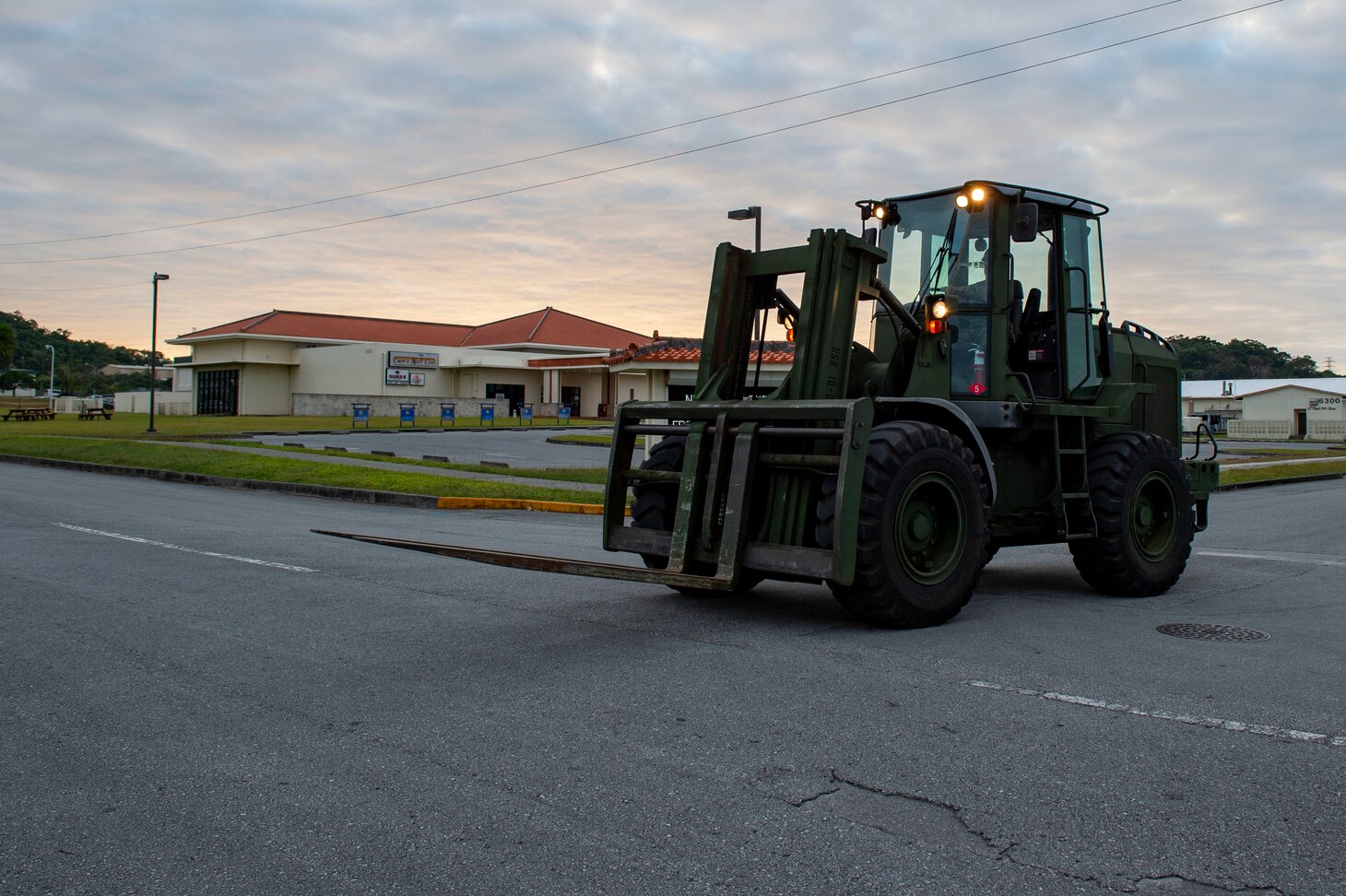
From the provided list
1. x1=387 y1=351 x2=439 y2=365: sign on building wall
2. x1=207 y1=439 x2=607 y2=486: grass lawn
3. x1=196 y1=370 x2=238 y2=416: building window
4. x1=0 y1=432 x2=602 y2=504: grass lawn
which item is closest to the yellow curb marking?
x1=0 y1=432 x2=602 y2=504: grass lawn

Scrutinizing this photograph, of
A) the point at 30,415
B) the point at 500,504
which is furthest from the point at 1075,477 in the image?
the point at 30,415

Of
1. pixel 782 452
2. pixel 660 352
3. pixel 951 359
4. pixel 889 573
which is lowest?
pixel 889 573

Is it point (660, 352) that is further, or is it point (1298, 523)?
point (660, 352)

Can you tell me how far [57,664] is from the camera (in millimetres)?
5668

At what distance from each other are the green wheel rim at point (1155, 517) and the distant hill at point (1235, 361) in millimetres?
116484

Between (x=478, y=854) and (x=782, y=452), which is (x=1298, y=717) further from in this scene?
(x=478, y=854)

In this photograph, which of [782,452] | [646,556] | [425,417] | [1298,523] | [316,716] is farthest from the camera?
[425,417]

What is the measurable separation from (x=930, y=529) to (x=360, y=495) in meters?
12.6

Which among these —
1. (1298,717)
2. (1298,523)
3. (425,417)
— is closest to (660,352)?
(425,417)

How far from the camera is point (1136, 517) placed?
28.7ft

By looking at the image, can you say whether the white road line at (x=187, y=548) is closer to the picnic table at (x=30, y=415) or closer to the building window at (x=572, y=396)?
the picnic table at (x=30, y=415)

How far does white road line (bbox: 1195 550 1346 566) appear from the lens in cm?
1112

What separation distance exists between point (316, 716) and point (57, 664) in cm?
191

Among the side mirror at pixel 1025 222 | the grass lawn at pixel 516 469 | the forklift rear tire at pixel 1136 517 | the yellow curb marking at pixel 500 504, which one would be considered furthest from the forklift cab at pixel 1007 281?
the grass lawn at pixel 516 469
